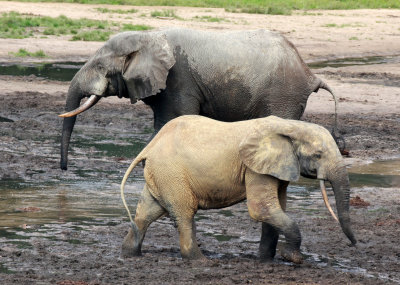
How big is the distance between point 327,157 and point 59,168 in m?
4.77

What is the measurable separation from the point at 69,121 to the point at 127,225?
A: 2.19 meters

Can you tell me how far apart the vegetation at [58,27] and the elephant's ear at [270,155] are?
17.2m

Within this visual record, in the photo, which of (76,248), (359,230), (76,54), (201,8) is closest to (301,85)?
(359,230)

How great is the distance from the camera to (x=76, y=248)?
24.7ft

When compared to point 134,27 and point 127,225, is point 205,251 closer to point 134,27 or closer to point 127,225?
point 127,225

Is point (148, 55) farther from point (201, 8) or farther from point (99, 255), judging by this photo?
point (201, 8)

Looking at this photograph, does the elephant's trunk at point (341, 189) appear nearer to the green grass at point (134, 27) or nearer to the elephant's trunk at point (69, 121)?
the elephant's trunk at point (69, 121)

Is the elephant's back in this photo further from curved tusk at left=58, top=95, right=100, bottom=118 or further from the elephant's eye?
the elephant's eye

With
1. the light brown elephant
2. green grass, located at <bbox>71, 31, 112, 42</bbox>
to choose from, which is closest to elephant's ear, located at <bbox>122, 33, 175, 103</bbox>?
the light brown elephant

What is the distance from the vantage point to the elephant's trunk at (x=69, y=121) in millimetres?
9938

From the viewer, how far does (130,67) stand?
9680 millimetres

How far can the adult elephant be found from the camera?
380 inches

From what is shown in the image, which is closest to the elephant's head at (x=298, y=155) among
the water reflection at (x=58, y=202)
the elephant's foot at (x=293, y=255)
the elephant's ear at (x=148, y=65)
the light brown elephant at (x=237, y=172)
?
the light brown elephant at (x=237, y=172)

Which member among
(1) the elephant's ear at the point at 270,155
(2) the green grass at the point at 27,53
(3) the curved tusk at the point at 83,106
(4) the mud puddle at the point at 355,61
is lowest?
(4) the mud puddle at the point at 355,61
